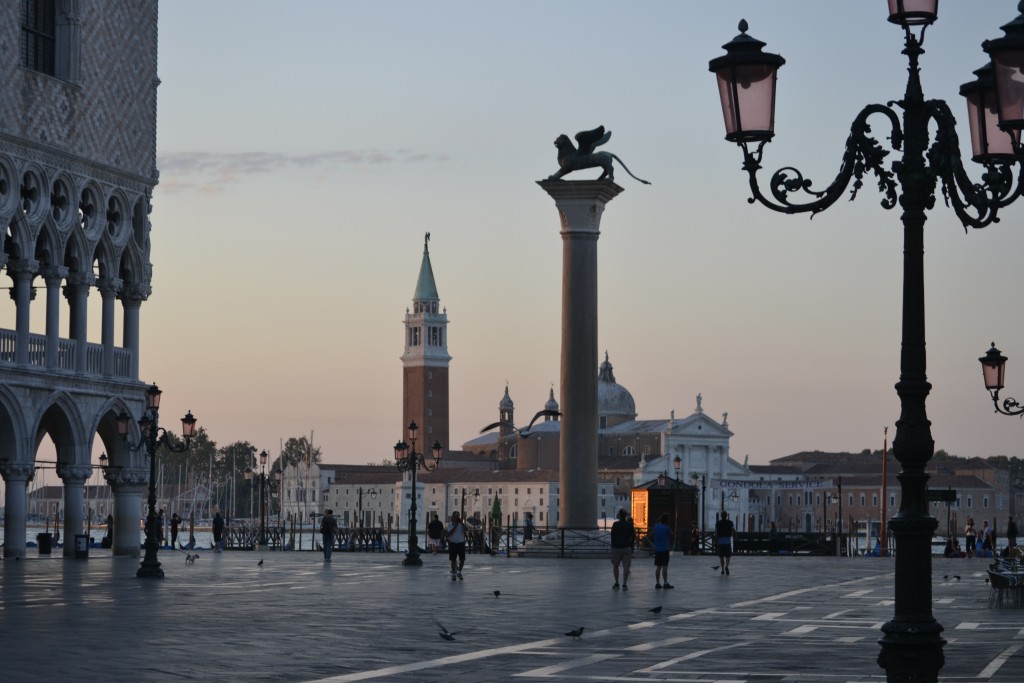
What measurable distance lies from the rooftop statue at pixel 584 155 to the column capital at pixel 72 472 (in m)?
12.8

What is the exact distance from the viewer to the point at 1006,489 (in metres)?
187

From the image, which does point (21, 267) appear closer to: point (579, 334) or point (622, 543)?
point (579, 334)

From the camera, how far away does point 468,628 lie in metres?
18.6

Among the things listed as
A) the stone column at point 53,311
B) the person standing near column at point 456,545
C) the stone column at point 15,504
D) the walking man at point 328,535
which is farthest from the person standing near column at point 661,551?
the stone column at point 53,311

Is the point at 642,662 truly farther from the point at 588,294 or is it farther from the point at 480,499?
the point at 480,499

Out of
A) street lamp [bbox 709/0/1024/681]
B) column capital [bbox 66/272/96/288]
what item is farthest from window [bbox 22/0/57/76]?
street lamp [bbox 709/0/1024/681]

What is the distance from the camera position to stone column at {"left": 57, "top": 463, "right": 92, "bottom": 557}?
1538 inches

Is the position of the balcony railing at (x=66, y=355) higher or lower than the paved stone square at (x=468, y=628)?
higher

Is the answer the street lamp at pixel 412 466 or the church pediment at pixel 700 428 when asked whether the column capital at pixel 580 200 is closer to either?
the street lamp at pixel 412 466

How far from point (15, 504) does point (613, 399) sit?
14806 centimetres

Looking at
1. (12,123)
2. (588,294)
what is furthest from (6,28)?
(588,294)

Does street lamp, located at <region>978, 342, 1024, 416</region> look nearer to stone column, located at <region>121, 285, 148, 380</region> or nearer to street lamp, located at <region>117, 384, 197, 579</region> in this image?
street lamp, located at <region>117, 384, 197, 579</region>

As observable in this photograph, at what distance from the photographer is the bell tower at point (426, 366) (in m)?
163

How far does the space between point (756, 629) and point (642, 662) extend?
4.28 metres
